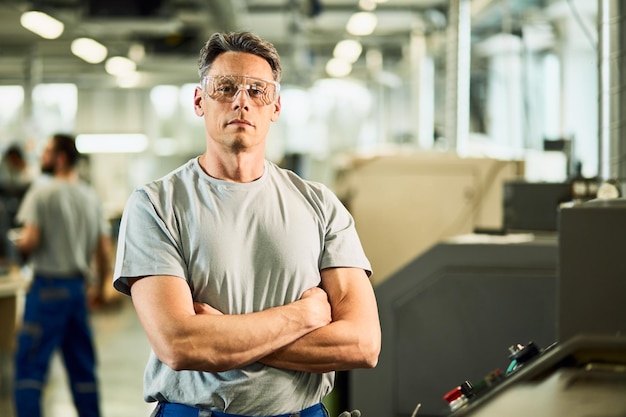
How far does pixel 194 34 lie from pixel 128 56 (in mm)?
3348

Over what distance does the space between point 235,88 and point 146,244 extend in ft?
1.18

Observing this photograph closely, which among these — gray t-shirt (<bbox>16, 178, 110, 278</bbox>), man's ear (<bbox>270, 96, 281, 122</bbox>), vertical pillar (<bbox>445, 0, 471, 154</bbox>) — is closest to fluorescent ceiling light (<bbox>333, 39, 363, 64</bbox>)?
vertical pillar (<bbox>445, 0, 471, 154</bbox>)

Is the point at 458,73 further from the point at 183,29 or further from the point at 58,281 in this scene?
the point at 183,29

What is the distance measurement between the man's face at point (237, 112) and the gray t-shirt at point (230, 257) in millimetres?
84

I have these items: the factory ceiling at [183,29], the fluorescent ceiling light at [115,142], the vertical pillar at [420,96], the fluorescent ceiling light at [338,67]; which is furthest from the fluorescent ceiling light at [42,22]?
the fluorescent ceiling light at [115,142]

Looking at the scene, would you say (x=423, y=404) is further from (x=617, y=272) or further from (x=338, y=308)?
(x=617, y=272)

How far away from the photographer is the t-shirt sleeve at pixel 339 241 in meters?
1.83

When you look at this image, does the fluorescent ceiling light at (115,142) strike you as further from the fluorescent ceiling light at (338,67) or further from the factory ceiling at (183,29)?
the fluorescent ceiling light at (338,67)

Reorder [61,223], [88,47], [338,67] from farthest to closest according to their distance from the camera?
[338,67]
[88,47]
[61,223]

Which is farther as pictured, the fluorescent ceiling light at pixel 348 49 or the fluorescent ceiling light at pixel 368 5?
the fluorescent ceiling light at pixel 348 49

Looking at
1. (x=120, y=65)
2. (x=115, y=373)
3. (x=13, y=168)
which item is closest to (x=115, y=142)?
(x=120, y=65)

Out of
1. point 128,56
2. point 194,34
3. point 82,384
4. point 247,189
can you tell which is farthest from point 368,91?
point 247,189

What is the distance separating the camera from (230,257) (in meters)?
1.72

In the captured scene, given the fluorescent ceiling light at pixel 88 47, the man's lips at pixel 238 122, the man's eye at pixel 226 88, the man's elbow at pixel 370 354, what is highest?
the fluorescent ceiling light at pixel 88 47
